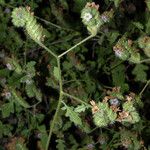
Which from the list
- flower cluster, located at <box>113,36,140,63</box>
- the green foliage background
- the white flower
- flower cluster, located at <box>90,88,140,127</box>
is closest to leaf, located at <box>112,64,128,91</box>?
the green foliage background

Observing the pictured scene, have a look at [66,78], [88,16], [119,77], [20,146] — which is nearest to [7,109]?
[20,146]

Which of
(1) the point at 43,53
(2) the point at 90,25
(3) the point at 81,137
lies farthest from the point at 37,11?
(2) the point at 90,25

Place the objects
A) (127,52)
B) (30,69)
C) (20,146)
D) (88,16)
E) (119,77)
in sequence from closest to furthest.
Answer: (88,16) → (127,52) → (30,69) → (20,146) → (119,77)

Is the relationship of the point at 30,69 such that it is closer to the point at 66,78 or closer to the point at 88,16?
the point at 66,78

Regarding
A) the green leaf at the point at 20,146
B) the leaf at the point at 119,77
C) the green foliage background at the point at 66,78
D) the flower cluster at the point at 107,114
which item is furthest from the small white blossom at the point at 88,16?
the green leaf at the point at 20,146

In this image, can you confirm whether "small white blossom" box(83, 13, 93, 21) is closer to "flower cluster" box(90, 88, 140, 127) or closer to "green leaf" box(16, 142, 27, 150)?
"flower cluster" box(90, 88, 140, 127)

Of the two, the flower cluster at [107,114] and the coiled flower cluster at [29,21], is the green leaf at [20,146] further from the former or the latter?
the coiled flower cluster at [29,21]

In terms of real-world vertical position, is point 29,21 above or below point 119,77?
above

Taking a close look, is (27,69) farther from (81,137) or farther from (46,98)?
(81,137)
